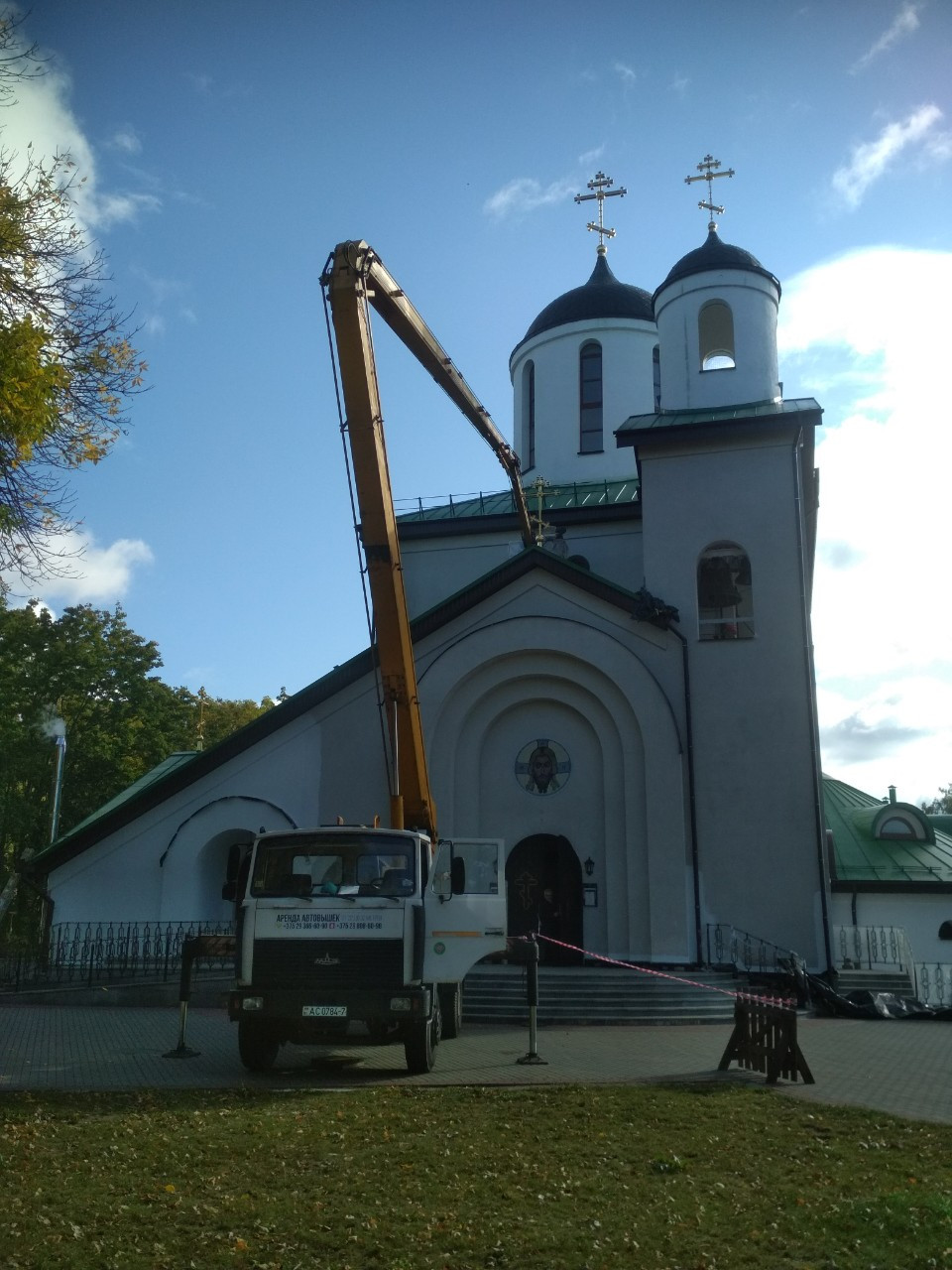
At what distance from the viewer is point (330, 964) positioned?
10.9 meters

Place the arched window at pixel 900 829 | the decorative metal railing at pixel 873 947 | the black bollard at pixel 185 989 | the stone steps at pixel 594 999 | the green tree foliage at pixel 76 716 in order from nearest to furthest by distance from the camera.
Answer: the black bollard at pixel 185 989
the stone steps at pixel 594 999
the decorative metal railing at pixel 873 947
the arched window at pixel 900 829
the green tree foliage at pixel 76 716

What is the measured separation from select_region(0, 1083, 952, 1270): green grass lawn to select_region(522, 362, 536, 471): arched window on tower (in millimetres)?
22869

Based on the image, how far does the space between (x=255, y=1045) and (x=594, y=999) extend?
7.53m

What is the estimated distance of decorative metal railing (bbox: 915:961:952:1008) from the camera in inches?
861

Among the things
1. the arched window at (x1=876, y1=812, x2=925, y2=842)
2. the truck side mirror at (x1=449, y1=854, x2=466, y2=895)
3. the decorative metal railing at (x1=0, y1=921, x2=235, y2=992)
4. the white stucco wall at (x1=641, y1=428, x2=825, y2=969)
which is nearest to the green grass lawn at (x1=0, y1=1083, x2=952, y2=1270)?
the truck side mirror at (x1=449, y1=854, x2=466, y2=895)

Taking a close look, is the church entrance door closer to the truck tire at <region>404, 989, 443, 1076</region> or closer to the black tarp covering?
the black tarp covering

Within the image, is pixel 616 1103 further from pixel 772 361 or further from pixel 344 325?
pixel 772 361

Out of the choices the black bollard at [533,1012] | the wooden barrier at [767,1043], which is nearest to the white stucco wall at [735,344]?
the black bollard at [533,1012]

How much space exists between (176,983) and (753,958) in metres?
9.83

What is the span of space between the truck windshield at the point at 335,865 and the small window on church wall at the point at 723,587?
1263cm

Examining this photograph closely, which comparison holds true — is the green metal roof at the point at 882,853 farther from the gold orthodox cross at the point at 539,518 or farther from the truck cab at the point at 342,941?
the truck cab at the point at 342,941

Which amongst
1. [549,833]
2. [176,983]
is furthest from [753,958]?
[176,983]

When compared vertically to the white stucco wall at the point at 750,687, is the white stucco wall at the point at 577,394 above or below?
above

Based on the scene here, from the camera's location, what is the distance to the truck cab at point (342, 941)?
10.9m
